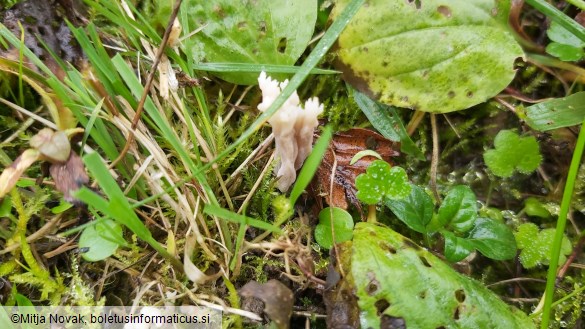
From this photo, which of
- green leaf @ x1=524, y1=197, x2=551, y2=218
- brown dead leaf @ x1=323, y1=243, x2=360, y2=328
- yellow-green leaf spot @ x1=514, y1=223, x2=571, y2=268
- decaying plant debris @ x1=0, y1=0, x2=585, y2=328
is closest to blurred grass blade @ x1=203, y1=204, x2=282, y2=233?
decaying plant debris @ x1=0, y1=0, x2=585, y2=328

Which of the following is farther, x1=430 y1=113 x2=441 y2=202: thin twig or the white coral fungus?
x1=430 y1=113 x2=441 y2=202: thin twig

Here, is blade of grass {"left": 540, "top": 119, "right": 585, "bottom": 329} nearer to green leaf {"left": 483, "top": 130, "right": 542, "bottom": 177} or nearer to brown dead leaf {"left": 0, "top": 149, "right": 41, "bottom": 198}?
green leaf {"left": 483, "top": 130, "right": 542, "bottom": 177}

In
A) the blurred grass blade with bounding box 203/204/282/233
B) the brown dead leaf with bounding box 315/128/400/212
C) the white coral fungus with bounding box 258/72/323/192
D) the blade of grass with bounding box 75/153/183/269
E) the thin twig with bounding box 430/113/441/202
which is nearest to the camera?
the blade of grass with bounding box 75/153/183/269

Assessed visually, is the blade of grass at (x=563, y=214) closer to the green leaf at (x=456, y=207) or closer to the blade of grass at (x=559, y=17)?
the green leaf at (x=456, y=207)

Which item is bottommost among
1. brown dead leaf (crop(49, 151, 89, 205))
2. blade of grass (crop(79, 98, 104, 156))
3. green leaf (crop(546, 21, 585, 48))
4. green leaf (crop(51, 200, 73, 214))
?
green leaf (crop(51, 200, 73, 214))

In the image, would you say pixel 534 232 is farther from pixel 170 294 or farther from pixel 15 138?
pixel 15 138

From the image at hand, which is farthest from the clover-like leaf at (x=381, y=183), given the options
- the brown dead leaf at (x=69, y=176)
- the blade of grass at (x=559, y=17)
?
the brown dead leaf at (x=69, y=176)

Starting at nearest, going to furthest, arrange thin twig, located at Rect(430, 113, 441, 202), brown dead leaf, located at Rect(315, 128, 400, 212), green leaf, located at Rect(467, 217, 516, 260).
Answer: green leaf, located at Rect(467, 217, 516, 260), brown dead leaf, located at Rect(315, 128, 400, 212), thin twig, located at Rect(430, 113, 441, 202)
